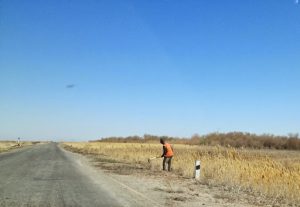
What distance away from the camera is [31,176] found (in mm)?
20141

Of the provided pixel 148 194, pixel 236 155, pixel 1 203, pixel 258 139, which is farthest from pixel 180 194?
pixel 258 139

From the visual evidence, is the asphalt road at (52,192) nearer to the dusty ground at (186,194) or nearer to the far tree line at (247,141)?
the dusty ground at (186,194)

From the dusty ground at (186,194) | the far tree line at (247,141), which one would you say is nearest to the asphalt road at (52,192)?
the dusty ground at (186,194)

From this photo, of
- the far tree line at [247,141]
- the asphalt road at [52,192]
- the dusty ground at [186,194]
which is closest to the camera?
the asphalt road at [52,192]

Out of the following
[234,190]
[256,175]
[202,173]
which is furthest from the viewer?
[202,173]

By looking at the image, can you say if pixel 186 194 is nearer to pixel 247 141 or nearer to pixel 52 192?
pixel 52 192

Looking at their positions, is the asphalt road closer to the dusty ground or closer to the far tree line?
the dusty ground

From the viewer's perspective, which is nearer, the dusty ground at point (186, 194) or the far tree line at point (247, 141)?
the dusty ground at point (186, 194)

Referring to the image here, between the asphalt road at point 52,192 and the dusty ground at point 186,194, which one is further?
the dusty ground at point 186,194

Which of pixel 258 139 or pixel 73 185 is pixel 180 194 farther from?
pixel 258 139

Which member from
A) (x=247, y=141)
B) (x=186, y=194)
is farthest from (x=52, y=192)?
(x=247, y=141)

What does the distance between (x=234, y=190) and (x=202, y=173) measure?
5555 mm

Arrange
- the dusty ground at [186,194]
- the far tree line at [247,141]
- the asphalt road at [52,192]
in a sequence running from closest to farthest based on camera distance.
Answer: the asphalt road at [52,192], the dusty ground at [186,194], the far tree line at [247,141]

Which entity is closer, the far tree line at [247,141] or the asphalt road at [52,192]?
the asphalt road at [52,192]
